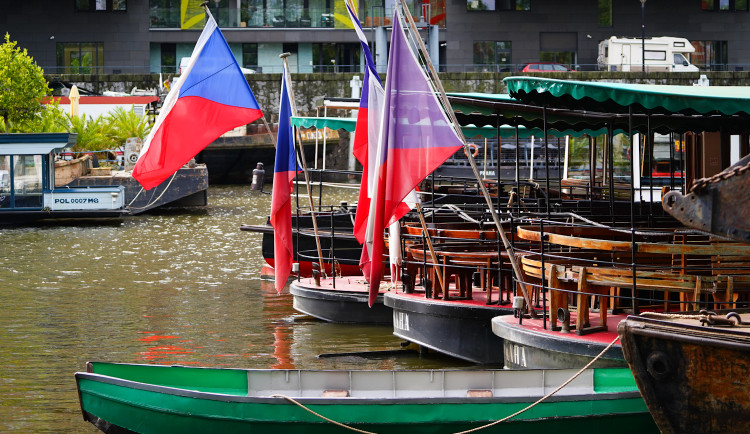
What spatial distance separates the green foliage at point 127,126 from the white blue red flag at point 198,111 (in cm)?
2431

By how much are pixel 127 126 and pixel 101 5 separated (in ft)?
80.8

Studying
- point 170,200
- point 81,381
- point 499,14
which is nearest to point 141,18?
point 499,14

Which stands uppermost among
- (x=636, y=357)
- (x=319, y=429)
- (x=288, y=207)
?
(x=288, y=207)

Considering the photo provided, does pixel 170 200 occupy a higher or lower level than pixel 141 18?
lower

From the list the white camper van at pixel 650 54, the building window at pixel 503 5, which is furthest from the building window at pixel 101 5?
the white camper van at pixel 650 54

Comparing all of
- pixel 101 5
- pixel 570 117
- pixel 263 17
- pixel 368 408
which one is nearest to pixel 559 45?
pixel 263 17

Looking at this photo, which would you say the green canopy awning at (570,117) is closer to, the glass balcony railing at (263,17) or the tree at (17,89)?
the tree at (17,89)

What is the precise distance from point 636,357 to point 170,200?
26220 mm

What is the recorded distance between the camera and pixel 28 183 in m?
29.4

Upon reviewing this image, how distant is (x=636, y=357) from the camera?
7.48 m

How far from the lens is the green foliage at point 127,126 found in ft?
122

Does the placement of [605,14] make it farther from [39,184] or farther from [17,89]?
[39,184]

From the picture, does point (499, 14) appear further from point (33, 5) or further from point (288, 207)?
point (288, 207)

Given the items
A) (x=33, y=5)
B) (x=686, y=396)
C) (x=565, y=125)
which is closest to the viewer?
(x=686, y=396)
